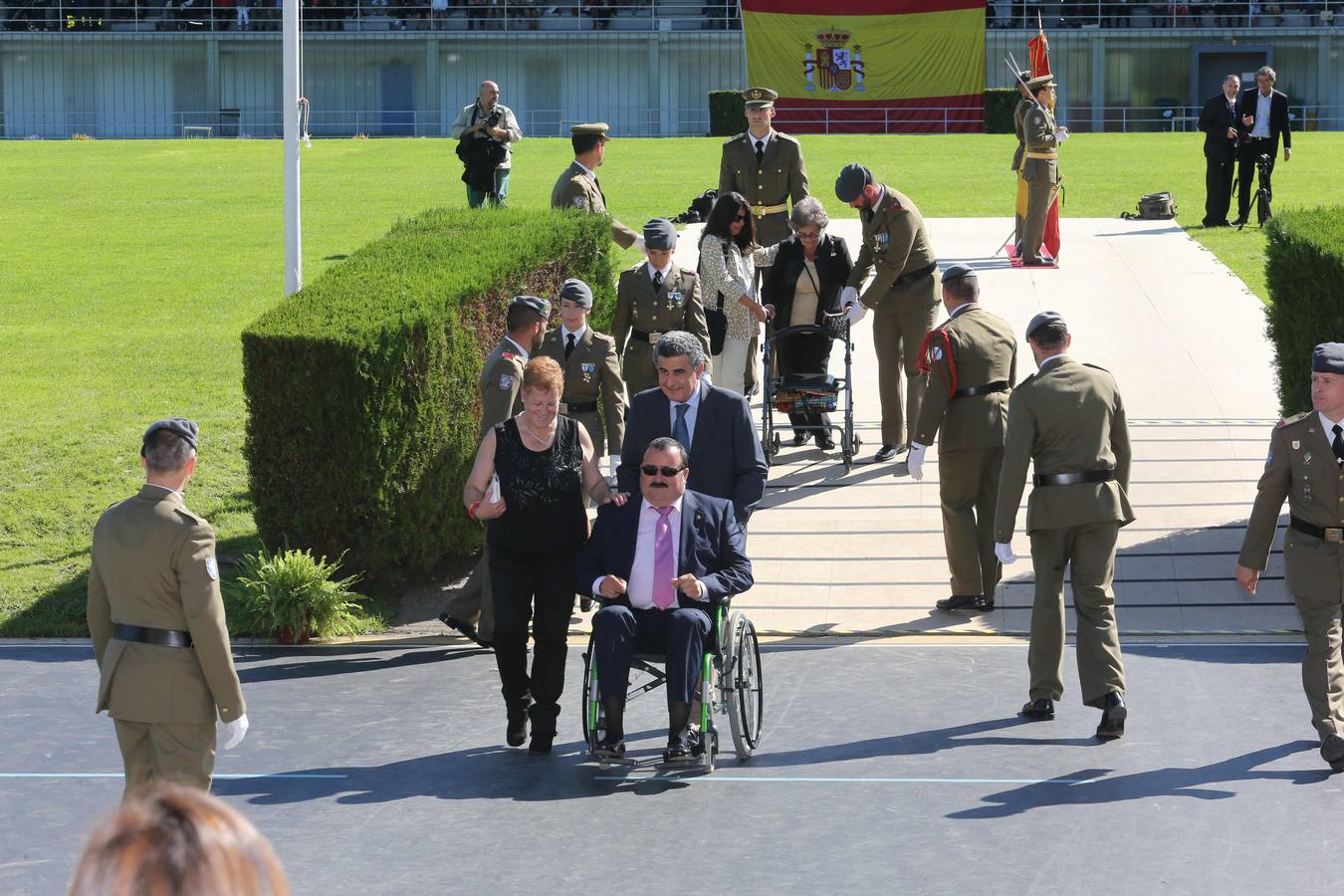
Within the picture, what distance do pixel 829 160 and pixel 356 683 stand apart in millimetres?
26970

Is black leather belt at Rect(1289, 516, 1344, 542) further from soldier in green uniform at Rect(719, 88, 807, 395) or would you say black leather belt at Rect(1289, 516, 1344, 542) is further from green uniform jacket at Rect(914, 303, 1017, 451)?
soldier in green uniform at Rect(719, 88, 807, 395)

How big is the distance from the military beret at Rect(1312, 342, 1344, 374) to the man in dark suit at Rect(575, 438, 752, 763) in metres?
2.65

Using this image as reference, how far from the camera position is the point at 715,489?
9297 millimetres

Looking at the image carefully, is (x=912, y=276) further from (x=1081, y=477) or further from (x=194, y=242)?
(x=194, y=242)

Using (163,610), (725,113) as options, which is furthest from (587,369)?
(725,113)

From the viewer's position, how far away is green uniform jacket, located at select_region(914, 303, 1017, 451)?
35.2ft

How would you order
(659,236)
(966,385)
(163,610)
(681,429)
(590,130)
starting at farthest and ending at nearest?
(590,130) → (659,236) → (966,385) → (681,429) → (163,610)

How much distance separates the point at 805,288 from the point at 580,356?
310cm

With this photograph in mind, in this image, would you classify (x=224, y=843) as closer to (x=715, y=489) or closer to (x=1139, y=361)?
(x=715, y=489)

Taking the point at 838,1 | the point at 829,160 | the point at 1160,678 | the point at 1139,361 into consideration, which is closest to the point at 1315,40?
the point at 838,1

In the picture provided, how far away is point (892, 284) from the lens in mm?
13703

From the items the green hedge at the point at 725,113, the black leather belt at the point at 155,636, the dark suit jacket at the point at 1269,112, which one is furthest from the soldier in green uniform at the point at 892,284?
the green hedge at the point at 725,113

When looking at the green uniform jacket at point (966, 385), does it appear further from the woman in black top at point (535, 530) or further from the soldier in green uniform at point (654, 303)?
the woman in black top at point (535, 530)

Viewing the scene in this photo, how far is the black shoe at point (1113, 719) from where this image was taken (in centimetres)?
886
